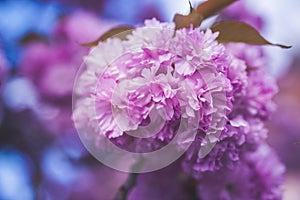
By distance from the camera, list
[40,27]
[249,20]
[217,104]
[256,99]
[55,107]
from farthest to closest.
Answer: [40,27]
[55,107]
[249,20]
[256,99]
[217,104]

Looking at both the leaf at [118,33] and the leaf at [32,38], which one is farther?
the leaf at [32,38]

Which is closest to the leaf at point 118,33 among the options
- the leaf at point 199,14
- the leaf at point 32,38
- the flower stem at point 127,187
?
the leaf at point 199,14

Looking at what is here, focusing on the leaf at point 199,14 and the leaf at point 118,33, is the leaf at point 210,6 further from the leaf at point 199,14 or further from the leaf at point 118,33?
the leaf at point 118,33

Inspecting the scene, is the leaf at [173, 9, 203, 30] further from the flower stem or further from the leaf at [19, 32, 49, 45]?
the leaf at [19, 32, 49, 45]

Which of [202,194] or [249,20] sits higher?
[249,20]

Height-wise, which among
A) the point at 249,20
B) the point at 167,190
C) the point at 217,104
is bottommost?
the point at 167,190

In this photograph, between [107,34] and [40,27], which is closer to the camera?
[107,34]

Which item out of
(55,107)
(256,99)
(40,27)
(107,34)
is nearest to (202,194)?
(256,99)

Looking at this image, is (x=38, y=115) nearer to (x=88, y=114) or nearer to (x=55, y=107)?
(x=55, y=107)
